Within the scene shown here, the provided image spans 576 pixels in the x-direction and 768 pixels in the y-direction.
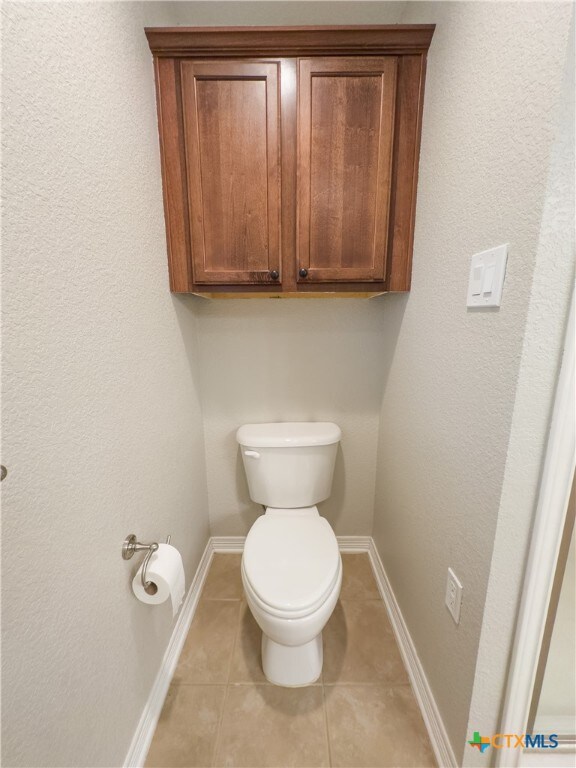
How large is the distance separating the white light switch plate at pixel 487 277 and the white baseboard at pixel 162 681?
148cm

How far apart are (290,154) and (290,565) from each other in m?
1.40

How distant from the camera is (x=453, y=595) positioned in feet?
2.75

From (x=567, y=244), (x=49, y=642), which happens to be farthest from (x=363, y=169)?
(x=49, y=642)

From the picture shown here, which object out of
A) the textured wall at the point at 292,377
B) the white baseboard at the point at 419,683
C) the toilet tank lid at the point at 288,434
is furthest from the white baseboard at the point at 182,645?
the toilet tank lid at the point at 288,434

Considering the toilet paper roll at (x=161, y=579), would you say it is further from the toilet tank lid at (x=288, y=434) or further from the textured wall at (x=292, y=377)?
the textured wall at (x=292, y=377)

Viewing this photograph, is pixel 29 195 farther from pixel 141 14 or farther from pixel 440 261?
pixel 440 261

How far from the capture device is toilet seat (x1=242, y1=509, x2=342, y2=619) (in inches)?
36.9

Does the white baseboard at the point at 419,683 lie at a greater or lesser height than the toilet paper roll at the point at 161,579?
lesser

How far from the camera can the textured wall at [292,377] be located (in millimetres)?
1449

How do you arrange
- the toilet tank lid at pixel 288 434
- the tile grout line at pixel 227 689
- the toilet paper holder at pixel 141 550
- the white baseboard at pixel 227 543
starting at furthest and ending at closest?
1. the white baseboard at pixel 227 543
2. the toilet tank lid at pixel 288 434
3. the tile grout line at pixel 227 689
4. the toilet paper holder at pixel 141 550

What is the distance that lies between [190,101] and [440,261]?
0.97 metres

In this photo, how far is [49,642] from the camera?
57cm

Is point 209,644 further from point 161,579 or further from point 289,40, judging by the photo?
point 289,40

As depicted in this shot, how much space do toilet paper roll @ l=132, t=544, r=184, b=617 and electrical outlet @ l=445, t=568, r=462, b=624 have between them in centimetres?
76
